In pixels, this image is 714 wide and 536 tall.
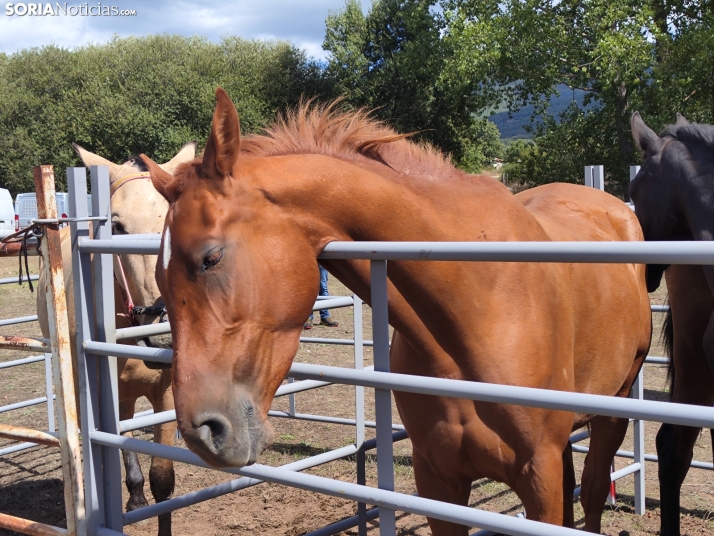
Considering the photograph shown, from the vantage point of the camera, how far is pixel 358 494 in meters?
1.71

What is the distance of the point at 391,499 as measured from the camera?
5.40 ft

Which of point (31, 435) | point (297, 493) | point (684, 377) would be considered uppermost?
point (31, 435)

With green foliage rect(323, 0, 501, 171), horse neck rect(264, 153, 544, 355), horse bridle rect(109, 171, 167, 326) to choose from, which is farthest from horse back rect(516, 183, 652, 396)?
green foliage rect(323, 0, 501, 171)

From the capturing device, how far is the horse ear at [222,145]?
1739mm

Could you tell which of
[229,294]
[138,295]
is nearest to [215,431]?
[229,294]

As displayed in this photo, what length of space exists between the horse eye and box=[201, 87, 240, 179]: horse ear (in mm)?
221

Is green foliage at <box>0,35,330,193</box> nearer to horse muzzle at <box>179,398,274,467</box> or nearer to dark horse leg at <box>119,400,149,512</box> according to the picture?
dark horse leg at <box>119,400,149,512</box>

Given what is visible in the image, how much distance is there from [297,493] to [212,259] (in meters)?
3.22

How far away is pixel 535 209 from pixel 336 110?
1.37m

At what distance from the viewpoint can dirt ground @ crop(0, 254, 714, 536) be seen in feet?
13.3

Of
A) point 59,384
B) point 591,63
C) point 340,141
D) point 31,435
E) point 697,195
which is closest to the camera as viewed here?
point 340,141

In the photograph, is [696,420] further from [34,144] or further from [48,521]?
[34,144]

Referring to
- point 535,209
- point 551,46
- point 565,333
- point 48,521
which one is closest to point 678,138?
point 535,209

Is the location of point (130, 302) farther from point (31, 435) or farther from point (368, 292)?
point (368, 292)
